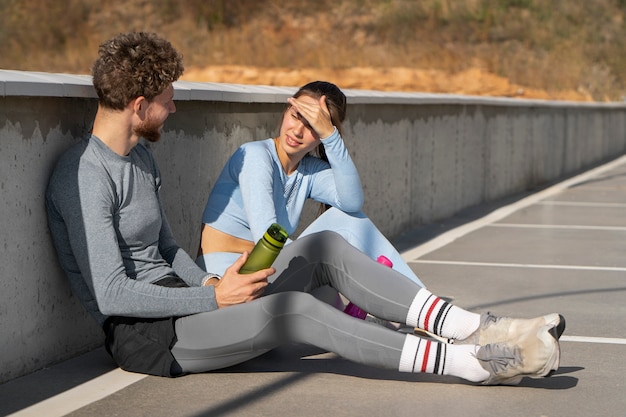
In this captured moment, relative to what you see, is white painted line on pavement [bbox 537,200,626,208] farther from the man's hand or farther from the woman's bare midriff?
the man's hand

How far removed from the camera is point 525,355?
489 centimetres

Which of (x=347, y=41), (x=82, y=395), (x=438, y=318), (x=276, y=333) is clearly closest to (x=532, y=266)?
(x=438, y=318)

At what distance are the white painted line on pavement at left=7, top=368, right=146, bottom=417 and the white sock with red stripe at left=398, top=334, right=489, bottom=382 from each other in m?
1.18

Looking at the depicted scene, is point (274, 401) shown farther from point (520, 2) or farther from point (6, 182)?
point (520, 2)

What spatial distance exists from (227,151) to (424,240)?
406 cm

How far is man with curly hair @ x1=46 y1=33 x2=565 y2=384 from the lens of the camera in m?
4.88

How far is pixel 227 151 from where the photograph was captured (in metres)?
7.60

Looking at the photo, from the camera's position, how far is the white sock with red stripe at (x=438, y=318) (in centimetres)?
530

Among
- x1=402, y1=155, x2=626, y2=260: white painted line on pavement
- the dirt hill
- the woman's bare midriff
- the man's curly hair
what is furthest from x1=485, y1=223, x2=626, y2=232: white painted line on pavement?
the dirt hill

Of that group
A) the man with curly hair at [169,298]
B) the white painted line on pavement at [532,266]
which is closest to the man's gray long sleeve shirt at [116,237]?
the man with curly hair at [169,298]

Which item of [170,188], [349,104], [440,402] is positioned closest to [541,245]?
[349,104]

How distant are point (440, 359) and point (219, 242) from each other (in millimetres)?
1472

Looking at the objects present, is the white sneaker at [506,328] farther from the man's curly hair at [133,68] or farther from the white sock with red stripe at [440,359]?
Result: the man's curly hair at [133,68]

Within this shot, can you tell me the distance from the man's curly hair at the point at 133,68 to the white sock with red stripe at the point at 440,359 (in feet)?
4.79
